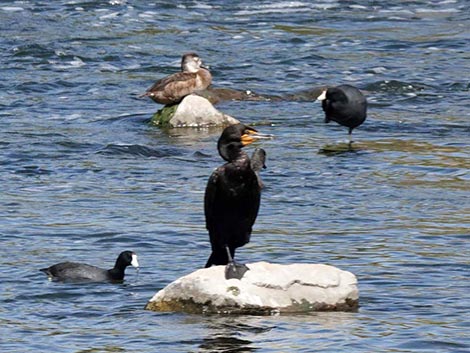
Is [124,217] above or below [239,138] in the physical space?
below

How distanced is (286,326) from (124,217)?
4.15 meters

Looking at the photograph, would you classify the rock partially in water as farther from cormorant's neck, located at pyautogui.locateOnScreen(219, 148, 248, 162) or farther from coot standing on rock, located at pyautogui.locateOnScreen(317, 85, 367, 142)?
cormorant's neck, located at pyautogui.locateOnScreen(219, 148, 248, 162)

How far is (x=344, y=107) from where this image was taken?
18.4m

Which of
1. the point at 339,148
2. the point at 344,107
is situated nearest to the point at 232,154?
the point at 339,148

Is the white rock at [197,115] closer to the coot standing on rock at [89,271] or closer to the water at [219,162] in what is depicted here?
the water at [219,162]

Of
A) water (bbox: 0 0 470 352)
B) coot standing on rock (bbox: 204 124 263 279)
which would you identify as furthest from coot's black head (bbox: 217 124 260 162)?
water (bbox: 0 0 470 352)

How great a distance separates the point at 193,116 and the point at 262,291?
9413mm

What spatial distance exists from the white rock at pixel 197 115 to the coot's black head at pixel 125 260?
764 centimetres

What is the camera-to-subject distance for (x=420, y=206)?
14.6 metres

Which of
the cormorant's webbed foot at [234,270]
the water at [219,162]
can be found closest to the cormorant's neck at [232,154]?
the cormorant's webbed foot at [234,270]

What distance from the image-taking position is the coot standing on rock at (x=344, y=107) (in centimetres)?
1850

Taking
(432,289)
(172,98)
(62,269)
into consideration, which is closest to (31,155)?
(172,98)

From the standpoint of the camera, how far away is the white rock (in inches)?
765

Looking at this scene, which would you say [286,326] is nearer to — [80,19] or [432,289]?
[432,289]
